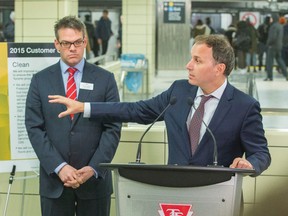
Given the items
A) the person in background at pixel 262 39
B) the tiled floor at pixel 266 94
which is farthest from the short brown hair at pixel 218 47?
the person in background at pixel 262 39

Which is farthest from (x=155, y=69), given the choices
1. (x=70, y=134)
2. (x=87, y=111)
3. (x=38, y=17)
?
(x=87, y=111)

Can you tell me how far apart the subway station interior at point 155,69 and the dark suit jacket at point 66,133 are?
0.74 meters

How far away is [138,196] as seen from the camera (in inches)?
89.8

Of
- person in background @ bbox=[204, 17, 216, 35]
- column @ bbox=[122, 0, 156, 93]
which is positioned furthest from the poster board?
person in background @ bbox=[204, 17, 216, 35]

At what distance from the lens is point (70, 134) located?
10.7ft

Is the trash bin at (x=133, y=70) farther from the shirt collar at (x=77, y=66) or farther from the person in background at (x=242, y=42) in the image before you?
the shirt collar at (x=77, y=66)

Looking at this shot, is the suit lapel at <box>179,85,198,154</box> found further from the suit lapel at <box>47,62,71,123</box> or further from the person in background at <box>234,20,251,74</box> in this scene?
the person in background at <box>234,20,251,74</box>

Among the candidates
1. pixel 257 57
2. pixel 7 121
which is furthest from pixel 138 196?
pixel 257 57

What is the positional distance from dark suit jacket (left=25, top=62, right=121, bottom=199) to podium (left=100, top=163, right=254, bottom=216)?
1.01 m

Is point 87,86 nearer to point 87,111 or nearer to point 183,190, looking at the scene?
point 87,111

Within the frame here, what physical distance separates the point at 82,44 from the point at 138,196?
3.98 ft

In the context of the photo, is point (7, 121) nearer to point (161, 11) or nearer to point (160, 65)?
point (161, 11)

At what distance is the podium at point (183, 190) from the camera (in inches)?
88.2

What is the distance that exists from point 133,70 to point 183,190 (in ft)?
32.9
